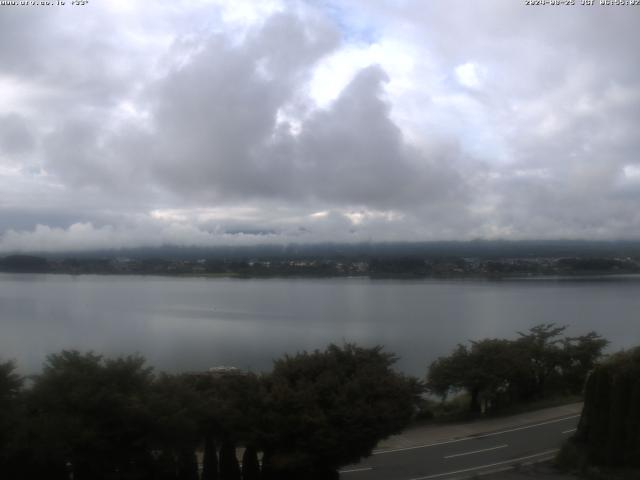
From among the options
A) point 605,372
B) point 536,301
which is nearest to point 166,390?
point 605,372

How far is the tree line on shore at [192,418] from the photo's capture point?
11156 mm

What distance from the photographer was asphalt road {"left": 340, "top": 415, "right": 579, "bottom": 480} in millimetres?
15062

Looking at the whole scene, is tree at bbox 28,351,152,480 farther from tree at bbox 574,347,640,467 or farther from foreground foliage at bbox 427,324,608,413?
foreground foliage at bbox 427,324,608,413

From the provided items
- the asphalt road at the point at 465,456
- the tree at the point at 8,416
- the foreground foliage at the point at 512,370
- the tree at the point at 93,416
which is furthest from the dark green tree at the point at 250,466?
the foreground foliage at the point at 512,370

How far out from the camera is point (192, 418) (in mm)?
12289

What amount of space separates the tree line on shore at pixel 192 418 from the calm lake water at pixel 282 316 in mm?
10530

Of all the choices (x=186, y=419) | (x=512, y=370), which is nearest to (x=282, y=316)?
(x=512, y=370)

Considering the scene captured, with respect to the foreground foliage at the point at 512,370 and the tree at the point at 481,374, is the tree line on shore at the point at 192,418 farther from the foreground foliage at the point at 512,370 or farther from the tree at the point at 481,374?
the foreground foliage at the point at 512,370

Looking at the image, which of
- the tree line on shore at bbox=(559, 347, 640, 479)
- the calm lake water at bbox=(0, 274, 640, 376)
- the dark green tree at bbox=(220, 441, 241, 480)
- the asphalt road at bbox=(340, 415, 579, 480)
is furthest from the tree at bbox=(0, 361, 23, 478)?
the calm lake water at bbox=(0, 274, 640, 376)

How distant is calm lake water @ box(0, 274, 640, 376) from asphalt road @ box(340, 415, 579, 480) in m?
7.17

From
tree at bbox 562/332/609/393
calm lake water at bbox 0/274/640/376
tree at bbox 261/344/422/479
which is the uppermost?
tree at bbox 261/344/422/479

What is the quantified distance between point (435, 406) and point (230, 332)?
2801 cm

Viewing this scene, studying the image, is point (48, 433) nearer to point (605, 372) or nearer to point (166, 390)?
point (166, 390)

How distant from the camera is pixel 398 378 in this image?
1441 cm
